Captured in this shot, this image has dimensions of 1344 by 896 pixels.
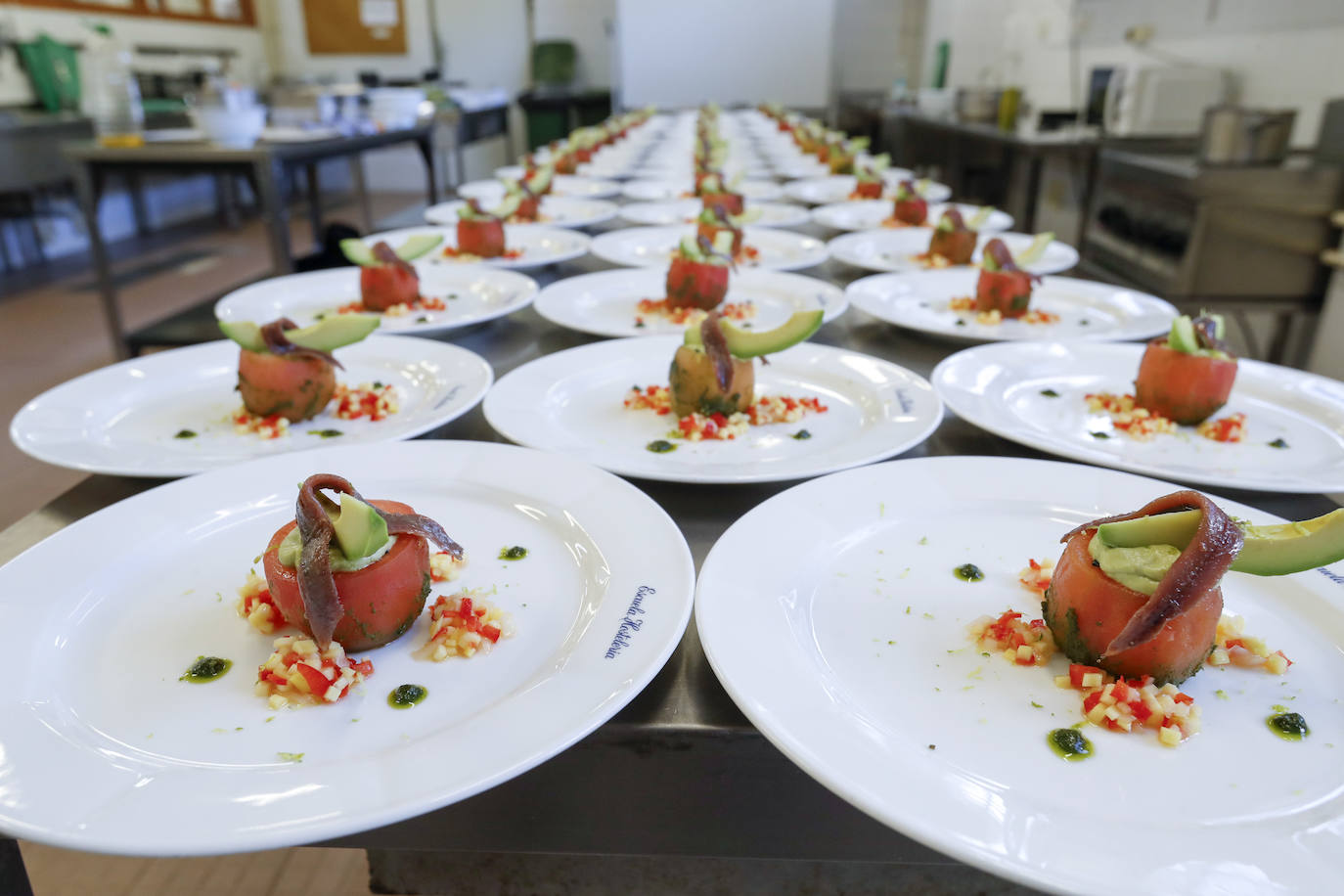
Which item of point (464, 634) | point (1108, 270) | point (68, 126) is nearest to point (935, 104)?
point (1108, 270)

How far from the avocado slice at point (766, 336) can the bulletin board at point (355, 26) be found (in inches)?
421

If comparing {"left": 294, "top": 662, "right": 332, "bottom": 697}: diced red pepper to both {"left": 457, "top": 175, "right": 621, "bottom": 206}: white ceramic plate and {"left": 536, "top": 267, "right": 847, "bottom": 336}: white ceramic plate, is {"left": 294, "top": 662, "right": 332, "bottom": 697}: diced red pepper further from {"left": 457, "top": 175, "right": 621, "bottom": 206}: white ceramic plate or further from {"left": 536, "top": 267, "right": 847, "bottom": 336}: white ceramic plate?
{"left": 457, "top": 175, "right": 621, "bottom": 206}: white ceramic plate

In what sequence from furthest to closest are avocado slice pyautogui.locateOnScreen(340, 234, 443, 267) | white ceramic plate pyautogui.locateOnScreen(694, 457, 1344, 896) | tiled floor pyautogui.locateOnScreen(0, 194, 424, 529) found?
tiled floor pyautogui.locateOnScreen(0, 194, 424, 529), avocado slice pyautogui.locateOnScreen(340, 234, 443, 267), white ceramic plate pyautogui.locateOnScreen(694, 457, 1344, 896)

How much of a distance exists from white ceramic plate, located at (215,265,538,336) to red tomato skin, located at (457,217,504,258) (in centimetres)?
14

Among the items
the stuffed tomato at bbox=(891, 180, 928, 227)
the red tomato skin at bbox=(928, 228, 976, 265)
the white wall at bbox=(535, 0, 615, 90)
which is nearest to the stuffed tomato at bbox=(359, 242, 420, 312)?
the red tomato skin at bbox=(928, 228, 976, 265)

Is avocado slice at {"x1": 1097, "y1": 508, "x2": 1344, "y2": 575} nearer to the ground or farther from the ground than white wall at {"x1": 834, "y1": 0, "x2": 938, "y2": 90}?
nearer to the ground

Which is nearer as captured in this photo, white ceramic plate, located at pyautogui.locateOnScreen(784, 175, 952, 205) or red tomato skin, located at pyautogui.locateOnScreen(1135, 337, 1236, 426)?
red tomato skin, located at pyautogui.locateOnScreen(1135, 337, 1236, 426)

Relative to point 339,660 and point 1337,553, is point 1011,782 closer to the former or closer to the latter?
point 1337,553

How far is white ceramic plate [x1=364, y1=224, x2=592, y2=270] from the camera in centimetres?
209

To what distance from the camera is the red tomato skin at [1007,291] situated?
1679 mm

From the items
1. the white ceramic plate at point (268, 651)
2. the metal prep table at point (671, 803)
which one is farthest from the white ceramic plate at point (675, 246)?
the metal prep table at point (671, 803)

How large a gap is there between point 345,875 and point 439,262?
1.43m

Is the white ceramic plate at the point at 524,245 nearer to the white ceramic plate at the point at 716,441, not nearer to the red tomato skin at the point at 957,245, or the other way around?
the white ceramic plate at the point at 716,441

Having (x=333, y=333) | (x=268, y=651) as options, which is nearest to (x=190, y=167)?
(x=333, y=333)
